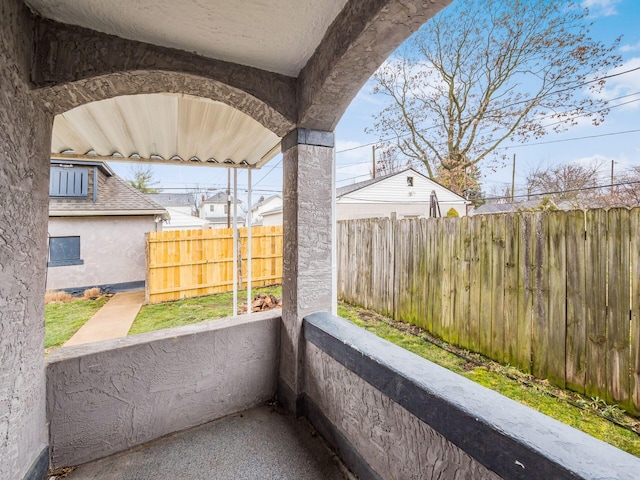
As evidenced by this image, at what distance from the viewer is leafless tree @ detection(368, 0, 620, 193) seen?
6.32 m

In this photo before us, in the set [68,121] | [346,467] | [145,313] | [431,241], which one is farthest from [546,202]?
[145,313]

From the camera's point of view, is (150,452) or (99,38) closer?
(99,38)

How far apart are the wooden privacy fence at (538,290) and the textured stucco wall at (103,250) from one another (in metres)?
6.75

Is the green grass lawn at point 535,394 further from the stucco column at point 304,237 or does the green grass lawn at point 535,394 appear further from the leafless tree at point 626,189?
the leafless tree at point 626,189

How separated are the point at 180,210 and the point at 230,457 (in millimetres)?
25757

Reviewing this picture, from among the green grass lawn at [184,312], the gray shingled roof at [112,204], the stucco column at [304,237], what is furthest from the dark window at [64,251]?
the stucco column at [304,237]

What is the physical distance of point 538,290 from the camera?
2381 mm

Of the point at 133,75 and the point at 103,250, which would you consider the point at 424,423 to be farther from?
the point at 103,250

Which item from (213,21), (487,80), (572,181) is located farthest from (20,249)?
(572,181)

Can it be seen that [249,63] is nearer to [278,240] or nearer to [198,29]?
[198,29]

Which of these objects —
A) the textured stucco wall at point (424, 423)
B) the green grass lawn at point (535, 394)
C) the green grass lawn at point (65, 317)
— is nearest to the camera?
the textured stucco wall at point (424, 423)

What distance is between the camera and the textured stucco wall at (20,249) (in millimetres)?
1138

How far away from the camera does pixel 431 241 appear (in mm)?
3373

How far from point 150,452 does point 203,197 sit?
94.8 ft
